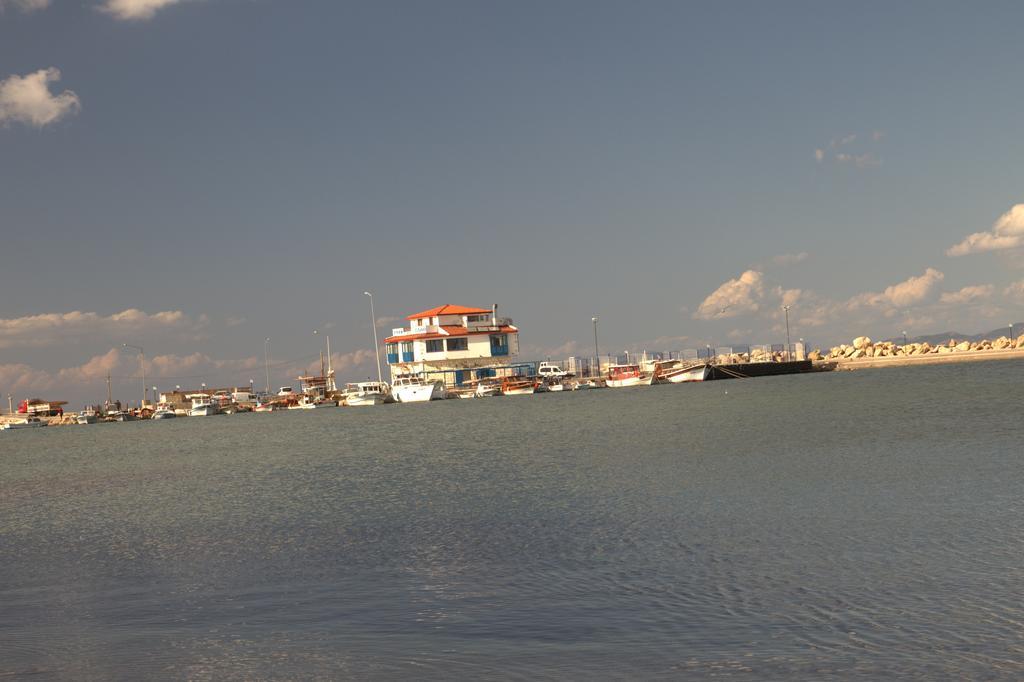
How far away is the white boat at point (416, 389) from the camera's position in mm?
127562

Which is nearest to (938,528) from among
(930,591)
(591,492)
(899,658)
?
(930,591)

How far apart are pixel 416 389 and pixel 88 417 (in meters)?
69.2

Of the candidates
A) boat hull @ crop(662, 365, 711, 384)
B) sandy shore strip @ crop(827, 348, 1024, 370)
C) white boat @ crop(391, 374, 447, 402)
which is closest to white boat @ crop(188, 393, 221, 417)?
white boat @ crop(391, 374, 447, 402)

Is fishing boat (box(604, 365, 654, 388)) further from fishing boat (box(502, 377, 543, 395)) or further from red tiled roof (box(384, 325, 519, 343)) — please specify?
red tiled roof (box(384, 325, 519, 343))

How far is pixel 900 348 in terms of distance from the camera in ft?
540

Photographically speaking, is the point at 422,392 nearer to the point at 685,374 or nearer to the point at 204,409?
the point at 685,374

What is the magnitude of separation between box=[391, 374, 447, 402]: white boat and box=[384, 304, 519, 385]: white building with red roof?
3196 mm

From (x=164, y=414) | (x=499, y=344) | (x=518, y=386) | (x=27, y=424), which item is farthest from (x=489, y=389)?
(x=27, y=424)

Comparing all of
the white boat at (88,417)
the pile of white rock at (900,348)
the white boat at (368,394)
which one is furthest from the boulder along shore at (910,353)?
the white boat at (88,417)

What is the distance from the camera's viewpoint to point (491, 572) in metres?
17.0

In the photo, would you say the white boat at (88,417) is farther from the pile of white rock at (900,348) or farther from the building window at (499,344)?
the pile of white rock at (900,348)

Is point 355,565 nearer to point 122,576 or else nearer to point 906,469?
point 122,576

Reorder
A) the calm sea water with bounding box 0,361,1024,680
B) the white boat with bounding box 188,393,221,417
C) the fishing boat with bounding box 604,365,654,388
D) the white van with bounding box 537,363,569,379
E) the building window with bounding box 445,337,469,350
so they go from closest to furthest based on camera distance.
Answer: the calm sea water with bounding box 0,361,1024,680 → the building window with bounding box 445,337,469,350 → the fishing boat with bounding box 604,365,654,388 → the white van with bounding box 537,363,569,379 → the white boat with bounding box 188,393,221,417

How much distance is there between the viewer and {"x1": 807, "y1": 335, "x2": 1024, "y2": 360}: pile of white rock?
15960cm
